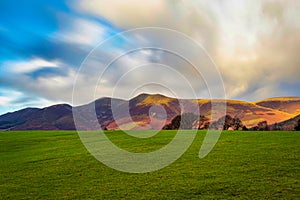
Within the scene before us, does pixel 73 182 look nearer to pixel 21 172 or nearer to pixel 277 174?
pixel 21 172

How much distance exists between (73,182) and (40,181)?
2710 millimetres

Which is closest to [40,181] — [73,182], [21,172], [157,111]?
[73,182]

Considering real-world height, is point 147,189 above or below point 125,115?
below

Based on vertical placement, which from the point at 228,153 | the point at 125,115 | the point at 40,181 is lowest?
the point at 40,181

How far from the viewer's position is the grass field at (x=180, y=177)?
16953mm

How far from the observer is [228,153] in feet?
87.5

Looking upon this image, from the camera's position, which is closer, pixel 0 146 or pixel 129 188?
pixel 129 188

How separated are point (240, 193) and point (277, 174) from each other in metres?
4.40

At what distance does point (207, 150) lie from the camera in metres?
29.2

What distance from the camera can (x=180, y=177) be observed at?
2009 centimetres

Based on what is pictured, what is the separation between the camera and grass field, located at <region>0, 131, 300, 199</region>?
667 inches

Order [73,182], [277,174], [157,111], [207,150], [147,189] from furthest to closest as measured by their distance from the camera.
Answer: [207,150], [157,111], [73,182], [277,174], [147,189]

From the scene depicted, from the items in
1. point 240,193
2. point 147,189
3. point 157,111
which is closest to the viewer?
point 240,193

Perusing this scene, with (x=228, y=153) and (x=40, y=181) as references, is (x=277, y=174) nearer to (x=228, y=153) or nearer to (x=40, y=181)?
(x=228, y=153)
